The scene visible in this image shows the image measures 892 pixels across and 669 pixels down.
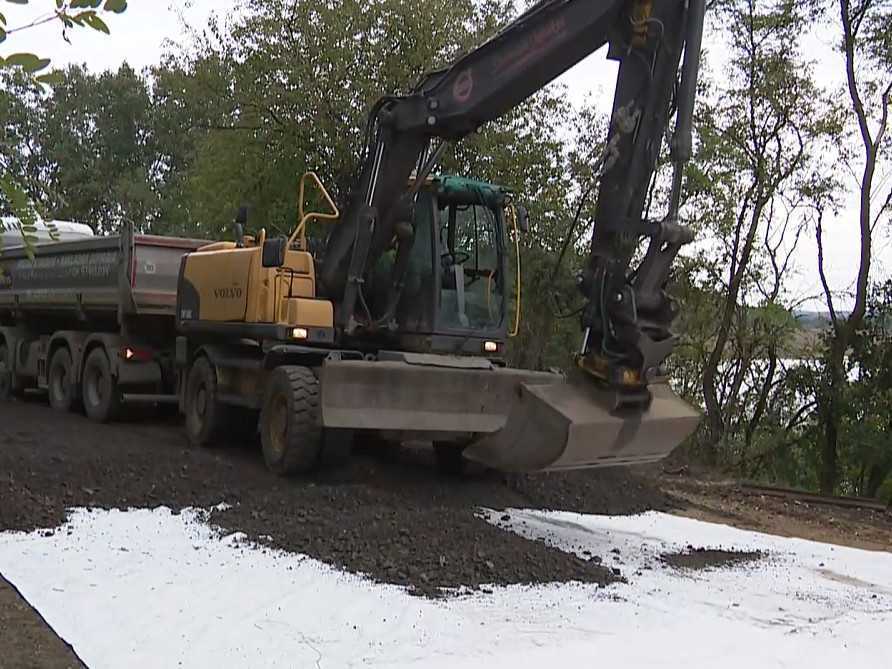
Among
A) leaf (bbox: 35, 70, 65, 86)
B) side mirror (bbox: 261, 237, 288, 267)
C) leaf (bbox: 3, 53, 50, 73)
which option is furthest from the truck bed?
leaf (bbox: 3, 53, 50, 73)

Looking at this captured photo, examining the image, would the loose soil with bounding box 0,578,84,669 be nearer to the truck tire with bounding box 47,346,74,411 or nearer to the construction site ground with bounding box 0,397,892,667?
the construction site ground with bounding box 0,397,892,667

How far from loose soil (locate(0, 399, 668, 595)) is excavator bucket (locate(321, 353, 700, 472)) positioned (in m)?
0.60

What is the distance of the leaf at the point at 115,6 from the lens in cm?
229

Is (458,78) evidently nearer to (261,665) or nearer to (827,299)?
(261,665)

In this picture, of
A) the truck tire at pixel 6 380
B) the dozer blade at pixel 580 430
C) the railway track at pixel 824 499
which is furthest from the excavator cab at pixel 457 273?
the truck tire at pixel 6 380

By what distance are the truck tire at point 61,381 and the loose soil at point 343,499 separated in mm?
2189

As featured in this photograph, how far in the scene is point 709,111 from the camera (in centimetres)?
1606

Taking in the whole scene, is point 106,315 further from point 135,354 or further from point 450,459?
point 450,459

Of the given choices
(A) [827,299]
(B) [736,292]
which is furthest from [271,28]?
(A) [827,299]

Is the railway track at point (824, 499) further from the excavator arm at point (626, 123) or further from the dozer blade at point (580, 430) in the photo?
the excavator arm at point (626, 123)

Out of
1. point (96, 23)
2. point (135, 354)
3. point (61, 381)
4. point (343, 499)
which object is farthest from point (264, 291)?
point (96, 23)

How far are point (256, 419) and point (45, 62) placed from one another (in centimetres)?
892

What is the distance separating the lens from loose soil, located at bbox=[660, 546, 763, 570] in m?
7.10

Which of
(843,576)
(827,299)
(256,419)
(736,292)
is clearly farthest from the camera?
(736,292)
